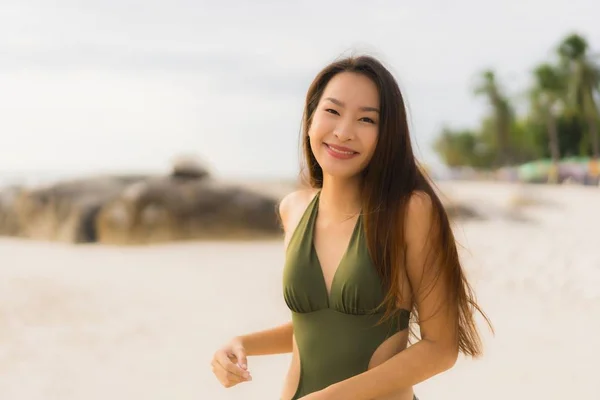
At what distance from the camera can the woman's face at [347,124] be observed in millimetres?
1588

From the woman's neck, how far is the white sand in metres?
1.14

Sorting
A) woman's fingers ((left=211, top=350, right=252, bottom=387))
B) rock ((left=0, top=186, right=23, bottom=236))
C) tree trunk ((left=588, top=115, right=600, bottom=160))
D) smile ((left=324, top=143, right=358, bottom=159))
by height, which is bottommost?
tree trunk ((left=588, top=115, right=600, bottom=160))

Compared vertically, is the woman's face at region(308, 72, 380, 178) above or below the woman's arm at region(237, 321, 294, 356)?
above

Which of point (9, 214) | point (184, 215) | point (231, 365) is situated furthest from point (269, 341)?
point (9, 214)

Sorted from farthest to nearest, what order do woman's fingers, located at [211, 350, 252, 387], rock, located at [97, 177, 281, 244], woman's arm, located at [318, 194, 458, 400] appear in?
rock, located at [97, 177, 281, 244] → woman's fingers, located at [211, 350, 252, 387] → woman's arm, located at [318, 194, 458, 400]

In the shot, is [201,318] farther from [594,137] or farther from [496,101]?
[496,101]

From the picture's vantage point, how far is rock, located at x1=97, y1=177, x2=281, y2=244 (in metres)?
12.5

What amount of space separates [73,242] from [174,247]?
2398 mm

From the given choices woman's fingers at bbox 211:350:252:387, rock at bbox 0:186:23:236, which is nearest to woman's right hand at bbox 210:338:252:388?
woman's fingers at bbox 211:350:252:387

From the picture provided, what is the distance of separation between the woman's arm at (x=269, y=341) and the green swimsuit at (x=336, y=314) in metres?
0.16

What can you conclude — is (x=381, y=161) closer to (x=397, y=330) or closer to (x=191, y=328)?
(x=397, y=330)

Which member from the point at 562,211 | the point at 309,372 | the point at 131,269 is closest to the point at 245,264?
the point at 131,269

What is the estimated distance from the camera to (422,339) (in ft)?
5.08

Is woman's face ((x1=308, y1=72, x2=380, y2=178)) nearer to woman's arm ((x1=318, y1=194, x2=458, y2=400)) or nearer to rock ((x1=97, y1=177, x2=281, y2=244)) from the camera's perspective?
woman's arm ((x1=318, y1=194, x2=458, y2=400))
